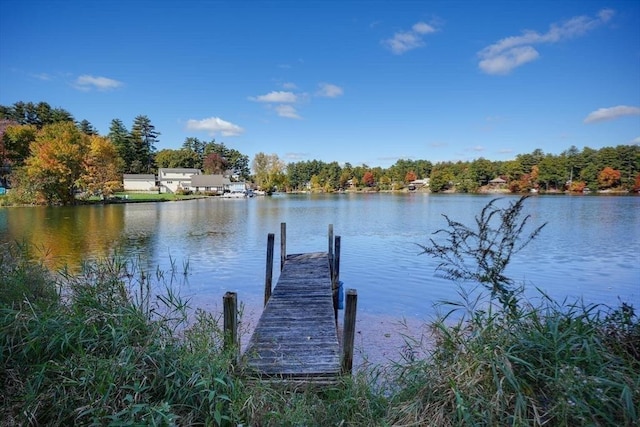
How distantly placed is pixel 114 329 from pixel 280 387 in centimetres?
178

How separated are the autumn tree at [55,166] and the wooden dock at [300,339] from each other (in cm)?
4139

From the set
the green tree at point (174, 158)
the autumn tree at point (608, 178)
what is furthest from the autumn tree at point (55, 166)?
the autumn tree at point (608, 178)

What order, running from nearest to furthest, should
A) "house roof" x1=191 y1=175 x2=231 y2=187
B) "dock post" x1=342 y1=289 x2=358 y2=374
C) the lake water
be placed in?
"dock post" x1=342 y1=289 x2=358 y2=374 < the lake water < "house roof" x1=191 y1=175 x2=231 y2=187

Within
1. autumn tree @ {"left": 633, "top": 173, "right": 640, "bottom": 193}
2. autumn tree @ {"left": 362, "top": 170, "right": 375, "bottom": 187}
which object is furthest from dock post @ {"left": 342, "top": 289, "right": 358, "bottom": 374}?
autumn tree @ {"left": 362, "top": 170, "right": 375, "bottom": 187}

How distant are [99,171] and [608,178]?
3670 inches

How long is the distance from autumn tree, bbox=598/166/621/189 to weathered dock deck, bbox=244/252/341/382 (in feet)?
298

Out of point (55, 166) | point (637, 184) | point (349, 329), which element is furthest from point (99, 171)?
point (637, 184)

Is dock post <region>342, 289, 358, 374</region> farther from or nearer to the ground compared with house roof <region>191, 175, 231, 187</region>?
nearer to the ground

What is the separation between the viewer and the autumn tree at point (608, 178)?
76125mm

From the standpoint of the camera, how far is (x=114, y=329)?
360 centimetres

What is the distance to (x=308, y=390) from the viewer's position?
3.98 metres

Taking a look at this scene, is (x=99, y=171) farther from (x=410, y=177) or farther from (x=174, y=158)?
(x=410, y=177)

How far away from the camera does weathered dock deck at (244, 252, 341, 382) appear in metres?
4.26

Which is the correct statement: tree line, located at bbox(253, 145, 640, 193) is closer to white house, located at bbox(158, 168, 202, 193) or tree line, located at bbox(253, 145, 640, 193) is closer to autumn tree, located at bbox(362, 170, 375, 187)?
autumn tree, located at bbox(362, 170, 375, 187)
